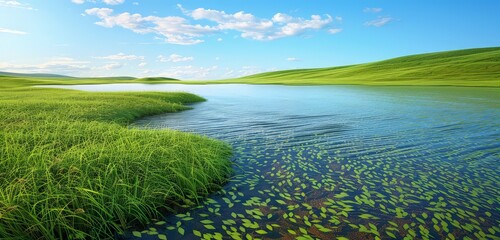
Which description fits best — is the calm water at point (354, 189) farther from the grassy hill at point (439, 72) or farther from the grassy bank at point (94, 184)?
the grassy hill at point (439, 72)

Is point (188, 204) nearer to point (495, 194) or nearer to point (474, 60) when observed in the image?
point (495, 194)

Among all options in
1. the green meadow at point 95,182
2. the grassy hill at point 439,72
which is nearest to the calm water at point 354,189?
the green meadow at point 95,182

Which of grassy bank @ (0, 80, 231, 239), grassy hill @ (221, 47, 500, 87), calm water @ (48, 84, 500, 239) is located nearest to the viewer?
grassy bank @ (0, 80, 231, 239)

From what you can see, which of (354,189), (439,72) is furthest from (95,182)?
(439,72)

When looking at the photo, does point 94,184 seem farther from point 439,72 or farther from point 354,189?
point 439,72

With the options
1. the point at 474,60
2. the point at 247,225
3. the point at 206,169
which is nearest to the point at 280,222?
the point at 247,225

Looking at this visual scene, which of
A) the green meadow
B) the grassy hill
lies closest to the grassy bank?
the green meadow

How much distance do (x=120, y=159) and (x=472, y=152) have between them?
16.8 metres

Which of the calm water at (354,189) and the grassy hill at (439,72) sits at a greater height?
the grassy hill at (439,72)

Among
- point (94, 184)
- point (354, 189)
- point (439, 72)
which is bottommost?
point (354, 189)

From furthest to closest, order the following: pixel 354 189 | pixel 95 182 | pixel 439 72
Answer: pixel 439 72, pixel 354 189, pixel 95 182

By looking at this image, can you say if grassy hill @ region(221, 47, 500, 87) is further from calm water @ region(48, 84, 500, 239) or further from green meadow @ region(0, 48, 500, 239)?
green meadow @ region(0, 48, 500, 239)

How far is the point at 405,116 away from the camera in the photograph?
2842cm

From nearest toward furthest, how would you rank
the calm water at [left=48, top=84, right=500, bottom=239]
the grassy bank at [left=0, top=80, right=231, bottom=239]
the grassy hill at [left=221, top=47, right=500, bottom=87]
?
1. the grassy bank at [left=0, top=80, right=231, bottom=239]
2. the calm water at [left=48, top=84, right=500, bottom=239]
3. the grassy hill at [left=221, top=47, right=500, bottom=87]
